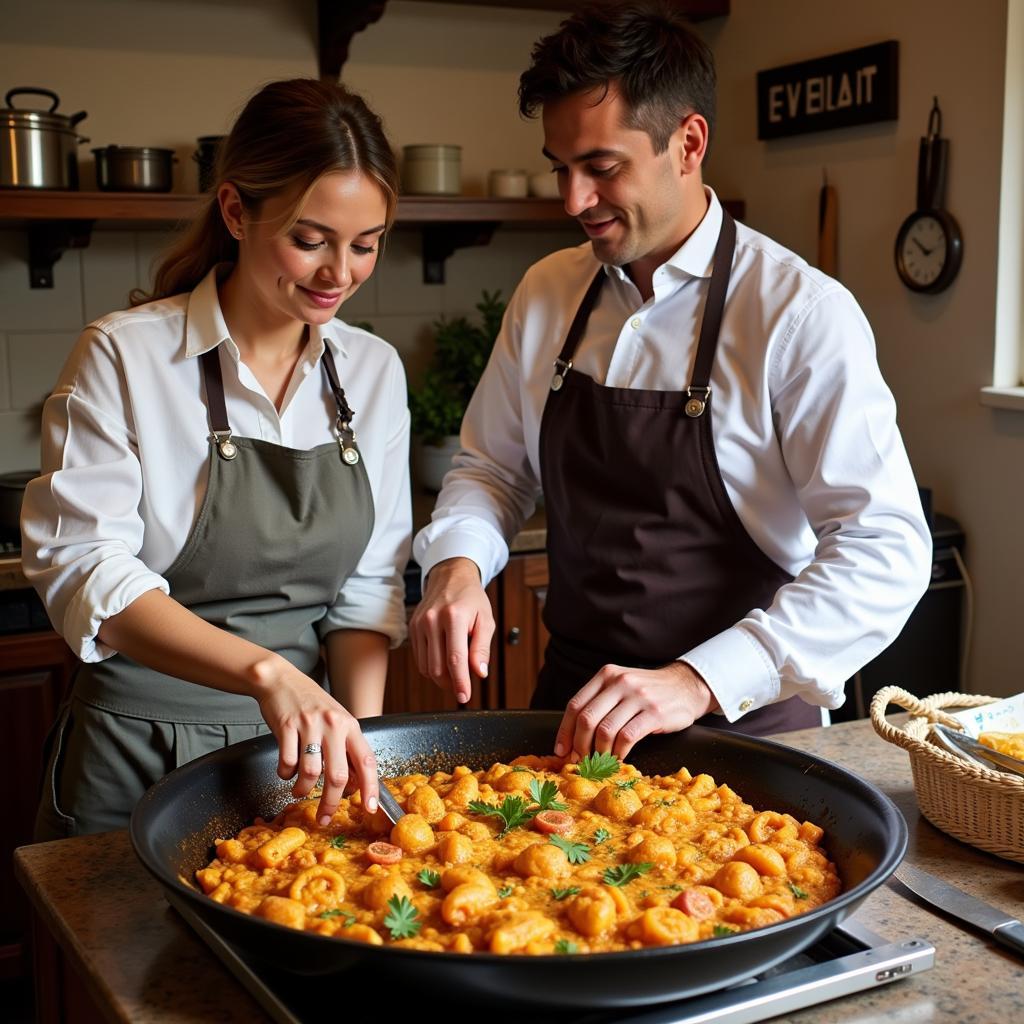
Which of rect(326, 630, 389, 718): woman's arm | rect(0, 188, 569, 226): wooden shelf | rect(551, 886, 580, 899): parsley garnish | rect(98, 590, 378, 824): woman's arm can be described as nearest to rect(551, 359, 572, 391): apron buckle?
rect(326, 630, 389, 718): woman's arm

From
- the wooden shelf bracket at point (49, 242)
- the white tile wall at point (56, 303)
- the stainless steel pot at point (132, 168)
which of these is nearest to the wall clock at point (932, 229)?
the white tile wall at point (56, 303)

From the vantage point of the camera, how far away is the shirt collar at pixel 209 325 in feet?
5.73

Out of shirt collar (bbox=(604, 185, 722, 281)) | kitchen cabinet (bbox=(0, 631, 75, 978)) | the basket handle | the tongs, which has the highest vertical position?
shirt collar (bbox=(604, 185, 722, 281))

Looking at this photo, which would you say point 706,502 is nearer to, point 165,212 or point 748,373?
point 748,373

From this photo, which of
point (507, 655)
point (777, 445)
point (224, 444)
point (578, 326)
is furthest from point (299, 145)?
point (507, 655)

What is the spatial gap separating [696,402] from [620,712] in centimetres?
51

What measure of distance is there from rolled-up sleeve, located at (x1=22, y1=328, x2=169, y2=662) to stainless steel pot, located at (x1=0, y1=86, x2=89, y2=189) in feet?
4.68

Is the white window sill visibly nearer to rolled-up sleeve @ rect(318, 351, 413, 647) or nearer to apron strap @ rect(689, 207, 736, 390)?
apron strap @ rect(689, 207, 736, 390)

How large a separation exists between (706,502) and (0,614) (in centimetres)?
168

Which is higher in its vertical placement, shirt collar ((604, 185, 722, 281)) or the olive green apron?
shirt collar ((604, 185, 722, 281))

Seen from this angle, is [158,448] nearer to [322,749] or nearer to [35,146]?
[322,749]

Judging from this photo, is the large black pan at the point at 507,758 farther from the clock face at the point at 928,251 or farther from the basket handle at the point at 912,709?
the clock face at the point at 928,251

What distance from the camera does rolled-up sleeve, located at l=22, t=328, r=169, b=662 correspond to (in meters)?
1.56

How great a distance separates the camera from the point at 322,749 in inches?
52.5
